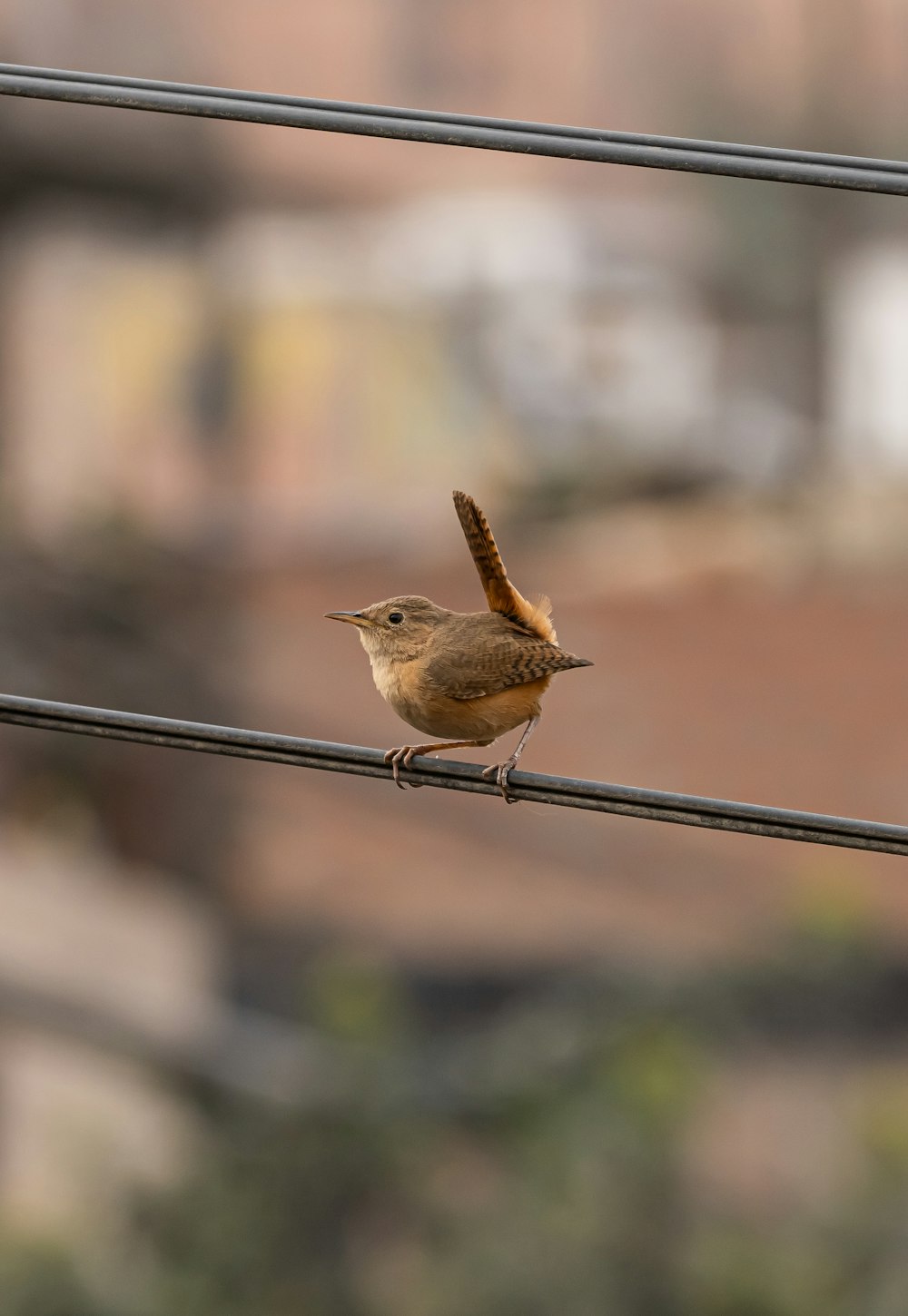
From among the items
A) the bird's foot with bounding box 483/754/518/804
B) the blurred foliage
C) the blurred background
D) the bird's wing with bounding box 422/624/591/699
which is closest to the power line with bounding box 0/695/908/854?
the bird's foot with bounding box 483/754/518/804

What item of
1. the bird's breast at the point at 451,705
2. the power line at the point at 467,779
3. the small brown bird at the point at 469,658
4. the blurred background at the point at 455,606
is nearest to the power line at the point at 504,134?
the small brown bird at the point at 469,658

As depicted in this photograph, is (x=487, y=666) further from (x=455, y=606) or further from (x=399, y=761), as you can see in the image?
(x=455, y=606)

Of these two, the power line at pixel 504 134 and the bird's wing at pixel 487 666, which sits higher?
the power line at pixel 504 134

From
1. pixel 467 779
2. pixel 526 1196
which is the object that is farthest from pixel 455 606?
pixel 467 779

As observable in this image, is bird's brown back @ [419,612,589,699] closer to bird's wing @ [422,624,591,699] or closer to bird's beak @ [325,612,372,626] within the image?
bird's wing @ [422,624,591,699]

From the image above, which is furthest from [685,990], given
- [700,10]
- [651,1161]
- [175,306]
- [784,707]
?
[700,10]

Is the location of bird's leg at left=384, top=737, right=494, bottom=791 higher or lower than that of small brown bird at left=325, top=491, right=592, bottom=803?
lower

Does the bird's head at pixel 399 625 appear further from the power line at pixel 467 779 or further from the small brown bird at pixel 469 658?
the power line at pixel 467 779
